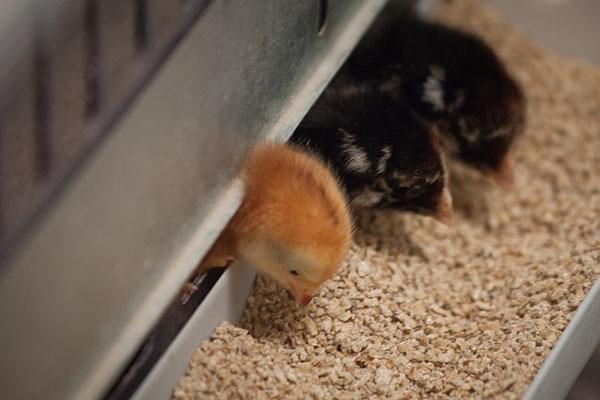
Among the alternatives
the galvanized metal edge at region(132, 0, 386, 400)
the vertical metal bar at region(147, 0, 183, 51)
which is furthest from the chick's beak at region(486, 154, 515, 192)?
the vertical metal bar at region(147, 0, 183, 51)

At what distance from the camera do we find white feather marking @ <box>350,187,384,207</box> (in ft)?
5.54

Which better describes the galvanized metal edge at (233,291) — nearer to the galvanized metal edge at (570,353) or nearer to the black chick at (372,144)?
the black chick at (372,144)

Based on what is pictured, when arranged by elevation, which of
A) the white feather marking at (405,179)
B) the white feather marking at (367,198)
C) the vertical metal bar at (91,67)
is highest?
the white feather marking at (405,179)

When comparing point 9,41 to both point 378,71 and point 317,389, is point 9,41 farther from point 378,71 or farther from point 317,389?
point 378,71

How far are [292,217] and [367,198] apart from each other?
278 mm

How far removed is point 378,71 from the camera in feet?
5.98

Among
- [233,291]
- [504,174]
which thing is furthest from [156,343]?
[504,174]

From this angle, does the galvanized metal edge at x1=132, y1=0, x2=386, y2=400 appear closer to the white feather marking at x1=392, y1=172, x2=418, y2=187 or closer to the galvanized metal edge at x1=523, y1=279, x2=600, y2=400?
the white feather marking at x1=392, y1=172, x2=418, y2=187

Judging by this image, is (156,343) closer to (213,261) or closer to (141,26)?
(213,261)

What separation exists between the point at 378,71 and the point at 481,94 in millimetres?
178

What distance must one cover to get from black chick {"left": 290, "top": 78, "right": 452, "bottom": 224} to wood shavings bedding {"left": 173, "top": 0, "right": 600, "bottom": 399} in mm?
111

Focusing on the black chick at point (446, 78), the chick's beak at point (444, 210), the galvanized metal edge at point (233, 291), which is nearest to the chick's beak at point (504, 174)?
the black chick at point (446, 78)

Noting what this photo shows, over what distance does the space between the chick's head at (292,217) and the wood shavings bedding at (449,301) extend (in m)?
0.12

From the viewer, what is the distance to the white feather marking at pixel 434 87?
5.92ft
